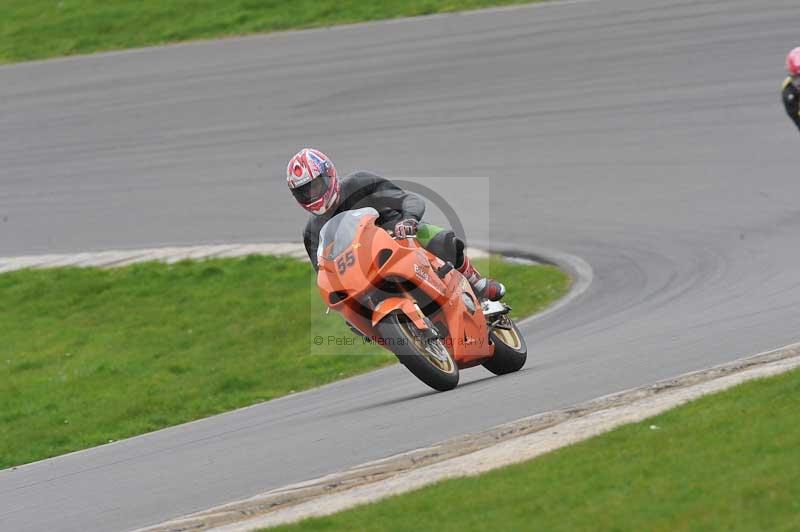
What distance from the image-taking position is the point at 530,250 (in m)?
15.6

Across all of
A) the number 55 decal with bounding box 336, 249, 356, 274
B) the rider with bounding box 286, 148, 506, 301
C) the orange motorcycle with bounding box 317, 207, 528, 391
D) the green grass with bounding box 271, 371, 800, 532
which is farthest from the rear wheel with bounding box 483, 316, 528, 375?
the green grass with bounding box 271, 371, 800, 532

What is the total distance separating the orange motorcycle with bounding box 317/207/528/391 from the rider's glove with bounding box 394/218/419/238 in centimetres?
6

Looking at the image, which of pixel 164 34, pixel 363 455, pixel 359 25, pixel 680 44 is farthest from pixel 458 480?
pixel 164 34

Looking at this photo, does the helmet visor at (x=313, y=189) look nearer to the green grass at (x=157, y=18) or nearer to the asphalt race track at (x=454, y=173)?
the asphalt race track at (x=454, y=173)

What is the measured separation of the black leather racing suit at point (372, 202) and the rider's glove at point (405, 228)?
0.16 m

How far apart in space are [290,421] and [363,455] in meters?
1.98

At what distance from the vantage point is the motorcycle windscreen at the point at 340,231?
8742 millimetres

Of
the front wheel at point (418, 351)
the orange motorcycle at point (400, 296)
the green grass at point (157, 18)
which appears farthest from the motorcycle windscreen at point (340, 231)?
the green grass at point (157, 18)

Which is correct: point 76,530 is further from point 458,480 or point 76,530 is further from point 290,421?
point 290,421

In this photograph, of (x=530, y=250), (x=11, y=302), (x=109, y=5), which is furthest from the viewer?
(x=109, y=5)

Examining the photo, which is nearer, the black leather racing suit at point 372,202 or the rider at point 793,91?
the black leather racing suit at point 372,202

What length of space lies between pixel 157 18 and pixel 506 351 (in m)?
19.0

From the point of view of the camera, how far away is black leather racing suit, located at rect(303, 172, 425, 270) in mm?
9078

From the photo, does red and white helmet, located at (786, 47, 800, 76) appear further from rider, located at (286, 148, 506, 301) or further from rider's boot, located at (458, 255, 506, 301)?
rider, located at (286, 148, 506, 301)
